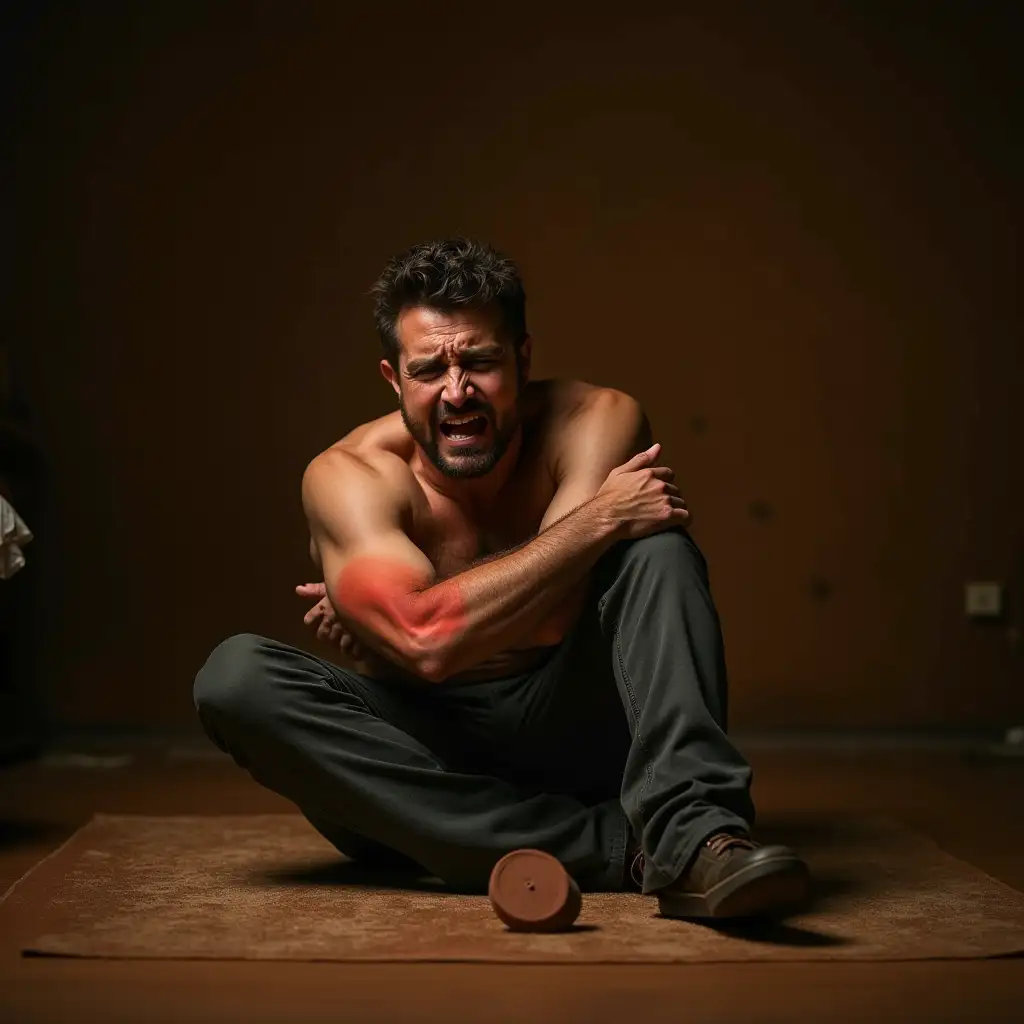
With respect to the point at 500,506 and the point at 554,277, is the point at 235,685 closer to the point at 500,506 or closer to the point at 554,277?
the point at 500,506

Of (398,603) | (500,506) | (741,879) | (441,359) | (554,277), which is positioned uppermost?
(554,277)

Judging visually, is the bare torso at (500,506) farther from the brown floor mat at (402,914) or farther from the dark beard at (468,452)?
the brown floor mat at (402,914)

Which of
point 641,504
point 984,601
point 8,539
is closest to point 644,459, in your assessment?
point 641,504

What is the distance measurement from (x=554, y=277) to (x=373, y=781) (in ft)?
8.20

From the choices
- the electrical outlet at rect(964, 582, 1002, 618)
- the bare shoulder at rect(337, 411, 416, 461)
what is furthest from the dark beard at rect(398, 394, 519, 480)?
the electrical outlet at rect(964, 582, 1002, 618)

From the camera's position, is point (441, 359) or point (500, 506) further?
point (500, 506)

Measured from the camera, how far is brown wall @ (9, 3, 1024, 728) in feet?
13.8

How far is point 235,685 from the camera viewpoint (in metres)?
1.98

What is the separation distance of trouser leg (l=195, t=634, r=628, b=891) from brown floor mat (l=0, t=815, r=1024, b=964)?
0.07 metres

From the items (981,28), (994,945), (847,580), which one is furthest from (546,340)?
(994,945)

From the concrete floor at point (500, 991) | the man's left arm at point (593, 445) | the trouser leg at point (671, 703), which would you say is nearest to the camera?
the concrete floor at point (500, 991)

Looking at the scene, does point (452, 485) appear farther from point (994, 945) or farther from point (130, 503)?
point (130, 503)

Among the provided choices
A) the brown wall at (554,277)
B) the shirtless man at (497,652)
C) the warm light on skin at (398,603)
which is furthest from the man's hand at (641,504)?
the brown wall at (554,277)

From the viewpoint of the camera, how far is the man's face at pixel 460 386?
89.0 inches
